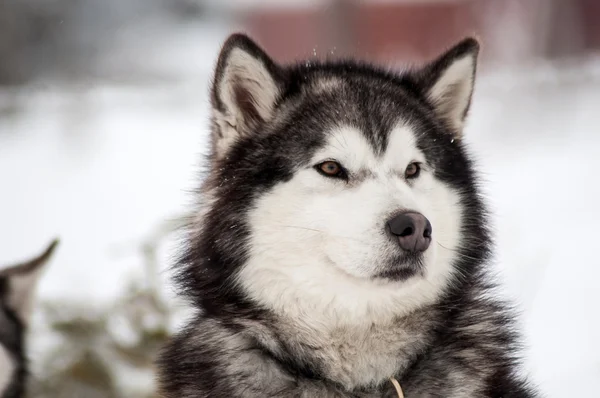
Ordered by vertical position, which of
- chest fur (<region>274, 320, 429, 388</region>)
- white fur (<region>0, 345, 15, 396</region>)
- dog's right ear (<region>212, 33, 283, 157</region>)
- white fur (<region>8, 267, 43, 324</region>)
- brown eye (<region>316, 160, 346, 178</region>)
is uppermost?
dog's right ear (<region>212, 33, 283, 157</region>)

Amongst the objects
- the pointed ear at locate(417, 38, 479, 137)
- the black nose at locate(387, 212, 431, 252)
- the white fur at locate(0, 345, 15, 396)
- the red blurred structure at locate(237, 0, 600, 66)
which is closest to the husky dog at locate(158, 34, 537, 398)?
the black nose at locate(387, 212, 431, 252)

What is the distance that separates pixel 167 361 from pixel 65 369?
2028mm

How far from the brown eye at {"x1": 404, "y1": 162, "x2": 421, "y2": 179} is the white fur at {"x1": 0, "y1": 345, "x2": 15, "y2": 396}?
248 cm

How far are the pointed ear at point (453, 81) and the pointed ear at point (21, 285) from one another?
2264mm

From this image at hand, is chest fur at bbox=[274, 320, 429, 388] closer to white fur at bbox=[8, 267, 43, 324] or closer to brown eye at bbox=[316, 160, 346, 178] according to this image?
brown eye at bbox=[316, 160, 346, 178]

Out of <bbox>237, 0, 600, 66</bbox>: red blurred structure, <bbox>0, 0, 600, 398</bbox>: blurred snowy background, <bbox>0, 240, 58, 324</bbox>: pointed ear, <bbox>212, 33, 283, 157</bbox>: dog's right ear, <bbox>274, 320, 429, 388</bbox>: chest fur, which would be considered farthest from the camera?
<bbox>237, 0, 600, 66</bbox>: red blurred structure

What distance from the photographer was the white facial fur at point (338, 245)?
2.52m

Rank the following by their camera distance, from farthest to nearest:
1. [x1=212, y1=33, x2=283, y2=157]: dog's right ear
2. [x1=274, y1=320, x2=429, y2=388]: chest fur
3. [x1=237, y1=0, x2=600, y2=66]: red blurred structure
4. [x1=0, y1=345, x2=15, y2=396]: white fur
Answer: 1. [x1=237, y1=0, x2=600, y2=66]: red blurred structure
2. [x1=0, y1=345, x2=15, y2=396]: white fur
3. [x1=212, y1=33, x2=283, y2=157]: dog's right ear
4. [x1=274, y1=320, x2=429, y2=388]: chest fur

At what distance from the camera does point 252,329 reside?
2.62 metres

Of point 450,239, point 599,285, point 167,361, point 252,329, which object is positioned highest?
point 450,239

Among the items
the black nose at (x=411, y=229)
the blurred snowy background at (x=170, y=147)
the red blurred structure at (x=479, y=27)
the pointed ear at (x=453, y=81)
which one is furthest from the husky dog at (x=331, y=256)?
the red blurred structure at (x=479, y=27)

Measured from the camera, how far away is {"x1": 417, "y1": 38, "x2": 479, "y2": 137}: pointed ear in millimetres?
2967

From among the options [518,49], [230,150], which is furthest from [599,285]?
[518,49]

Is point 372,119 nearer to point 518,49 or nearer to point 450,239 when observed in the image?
point 450,239
